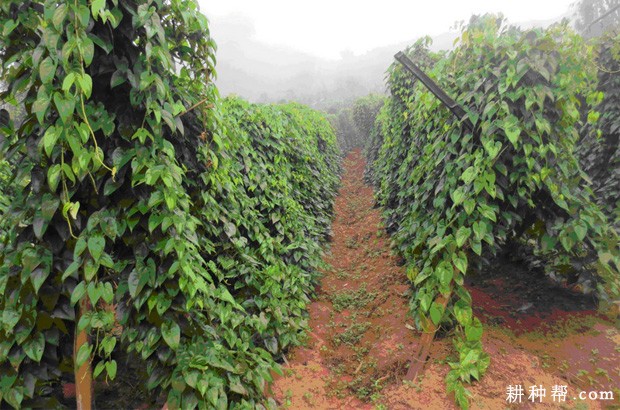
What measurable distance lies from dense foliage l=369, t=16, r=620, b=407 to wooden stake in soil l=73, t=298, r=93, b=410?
8.68 feet

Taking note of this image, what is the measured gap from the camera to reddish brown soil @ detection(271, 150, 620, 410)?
266cm

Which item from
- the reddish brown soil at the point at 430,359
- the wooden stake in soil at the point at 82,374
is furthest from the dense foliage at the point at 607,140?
the wooden stake in soil at the point at 82,374

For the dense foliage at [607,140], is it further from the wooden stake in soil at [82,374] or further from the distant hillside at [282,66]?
the distant hillside at [282,66]

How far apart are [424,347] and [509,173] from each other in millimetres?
1841

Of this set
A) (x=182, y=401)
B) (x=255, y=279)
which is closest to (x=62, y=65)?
(x=182, y=401)

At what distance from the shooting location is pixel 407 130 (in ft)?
20.2

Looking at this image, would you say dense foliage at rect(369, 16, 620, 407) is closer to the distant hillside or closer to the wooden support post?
the wooden support post

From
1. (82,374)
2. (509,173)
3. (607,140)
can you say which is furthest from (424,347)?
(607,140)

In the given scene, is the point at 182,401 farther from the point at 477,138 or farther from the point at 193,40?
the point at 477,138

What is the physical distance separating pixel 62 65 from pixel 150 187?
0.73 m

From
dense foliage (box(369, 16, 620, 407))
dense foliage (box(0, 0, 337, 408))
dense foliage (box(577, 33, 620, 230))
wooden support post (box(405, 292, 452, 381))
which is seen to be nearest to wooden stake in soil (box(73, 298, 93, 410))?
dense foliage (box(0, 0, 337, 408))

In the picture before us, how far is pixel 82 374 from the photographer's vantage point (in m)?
1.94

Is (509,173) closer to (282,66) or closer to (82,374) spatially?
(82,374)

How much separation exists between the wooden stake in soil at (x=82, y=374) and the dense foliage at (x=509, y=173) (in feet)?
8.68
